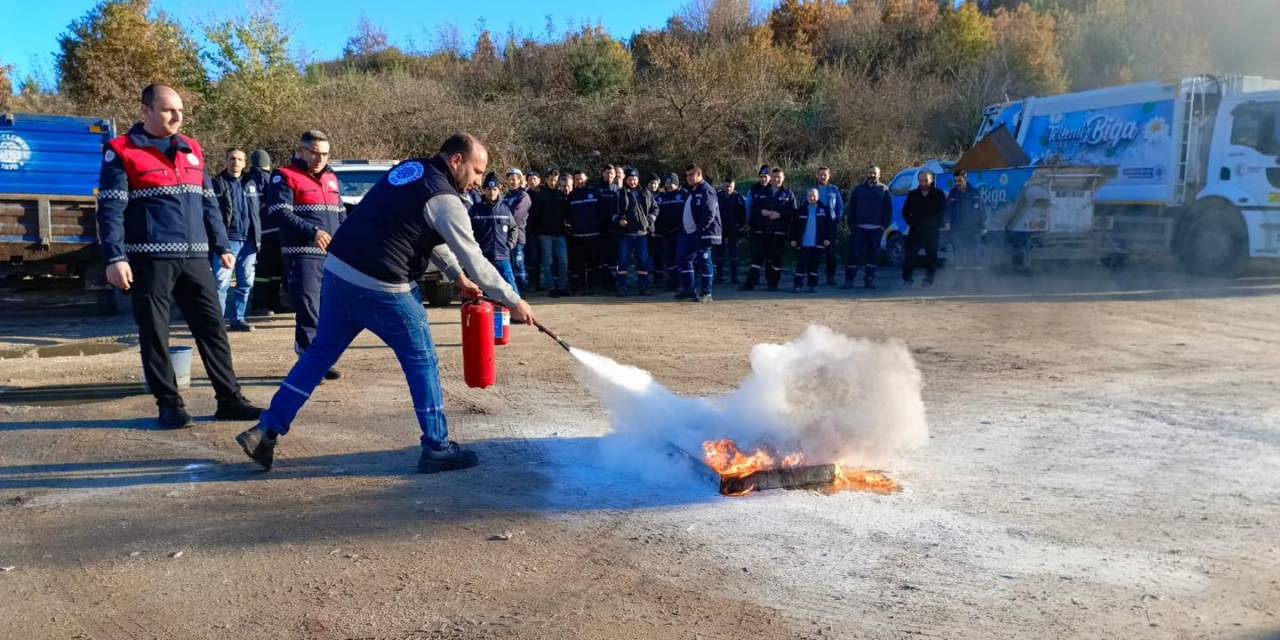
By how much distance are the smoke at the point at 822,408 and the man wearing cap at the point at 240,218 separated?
6.99 m

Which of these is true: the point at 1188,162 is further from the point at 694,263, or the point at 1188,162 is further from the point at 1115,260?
the point at 694,263

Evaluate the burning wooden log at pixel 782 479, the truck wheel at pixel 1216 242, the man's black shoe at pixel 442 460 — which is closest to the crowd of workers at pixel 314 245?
the man's black shoe at pixel 442 460

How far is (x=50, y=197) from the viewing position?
1209cm

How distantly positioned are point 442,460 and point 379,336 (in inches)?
32.4

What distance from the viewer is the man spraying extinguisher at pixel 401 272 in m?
4.93

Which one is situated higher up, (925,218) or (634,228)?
(925,218)

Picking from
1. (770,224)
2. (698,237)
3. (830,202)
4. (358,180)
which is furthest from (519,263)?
(830,202)

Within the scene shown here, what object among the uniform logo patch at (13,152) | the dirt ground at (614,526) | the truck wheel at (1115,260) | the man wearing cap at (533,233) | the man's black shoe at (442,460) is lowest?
the dirt ground at (614,526)

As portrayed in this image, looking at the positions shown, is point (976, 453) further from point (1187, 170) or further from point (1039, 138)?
point (1039, 138)

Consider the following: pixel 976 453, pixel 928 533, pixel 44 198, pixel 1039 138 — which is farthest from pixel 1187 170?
pixel 44 198

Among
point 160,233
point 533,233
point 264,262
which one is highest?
point 533,233

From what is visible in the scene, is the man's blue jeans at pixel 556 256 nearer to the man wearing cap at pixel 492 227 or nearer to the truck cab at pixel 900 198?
the man wearing cap at pixel 492 227

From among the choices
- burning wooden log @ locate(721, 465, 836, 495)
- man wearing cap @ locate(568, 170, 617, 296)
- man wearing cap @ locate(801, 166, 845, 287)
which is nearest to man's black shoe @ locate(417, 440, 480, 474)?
burning wooden log @ locate(721, 465, 836, 495)

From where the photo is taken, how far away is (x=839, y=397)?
532cm
